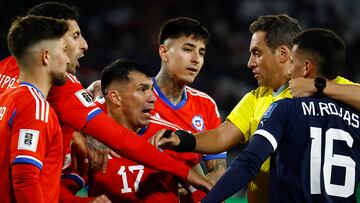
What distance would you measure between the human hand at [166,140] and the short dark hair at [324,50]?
1.02 metres

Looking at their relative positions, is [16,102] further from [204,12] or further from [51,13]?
[204,12]

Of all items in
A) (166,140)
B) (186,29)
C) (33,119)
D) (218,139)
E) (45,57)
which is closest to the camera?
(33,119)

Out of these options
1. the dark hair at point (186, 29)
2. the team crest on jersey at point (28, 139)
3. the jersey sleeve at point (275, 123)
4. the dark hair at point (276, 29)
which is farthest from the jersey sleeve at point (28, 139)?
the dark hair at point (186, 29)

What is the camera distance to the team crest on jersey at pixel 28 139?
3725 millimetres

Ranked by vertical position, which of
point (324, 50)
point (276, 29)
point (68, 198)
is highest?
point (276, 29)

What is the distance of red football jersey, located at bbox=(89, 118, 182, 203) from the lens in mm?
4703

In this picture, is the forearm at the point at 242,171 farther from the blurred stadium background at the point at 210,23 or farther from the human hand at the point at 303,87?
the blurred stadium background at the point at 210,23

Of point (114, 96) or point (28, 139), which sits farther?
point (114, 96)

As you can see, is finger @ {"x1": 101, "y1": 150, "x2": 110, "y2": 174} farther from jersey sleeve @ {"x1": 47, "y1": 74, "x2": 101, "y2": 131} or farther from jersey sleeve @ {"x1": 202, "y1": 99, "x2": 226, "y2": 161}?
jersey sleeve @ {"x1": 202, "y1": 99, "x2": 226, "y2": 161}

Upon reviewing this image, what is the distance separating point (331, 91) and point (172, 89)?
1840mm

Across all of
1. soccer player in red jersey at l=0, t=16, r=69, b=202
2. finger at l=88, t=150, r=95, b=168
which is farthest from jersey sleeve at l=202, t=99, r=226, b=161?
soccer player in red jersey at l=0, t=16, r=69, b=202

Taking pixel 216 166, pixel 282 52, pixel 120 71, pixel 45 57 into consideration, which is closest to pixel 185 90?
pixel 216 166

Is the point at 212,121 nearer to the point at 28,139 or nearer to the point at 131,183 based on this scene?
the point at 131,183

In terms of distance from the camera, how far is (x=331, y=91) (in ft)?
12.7
